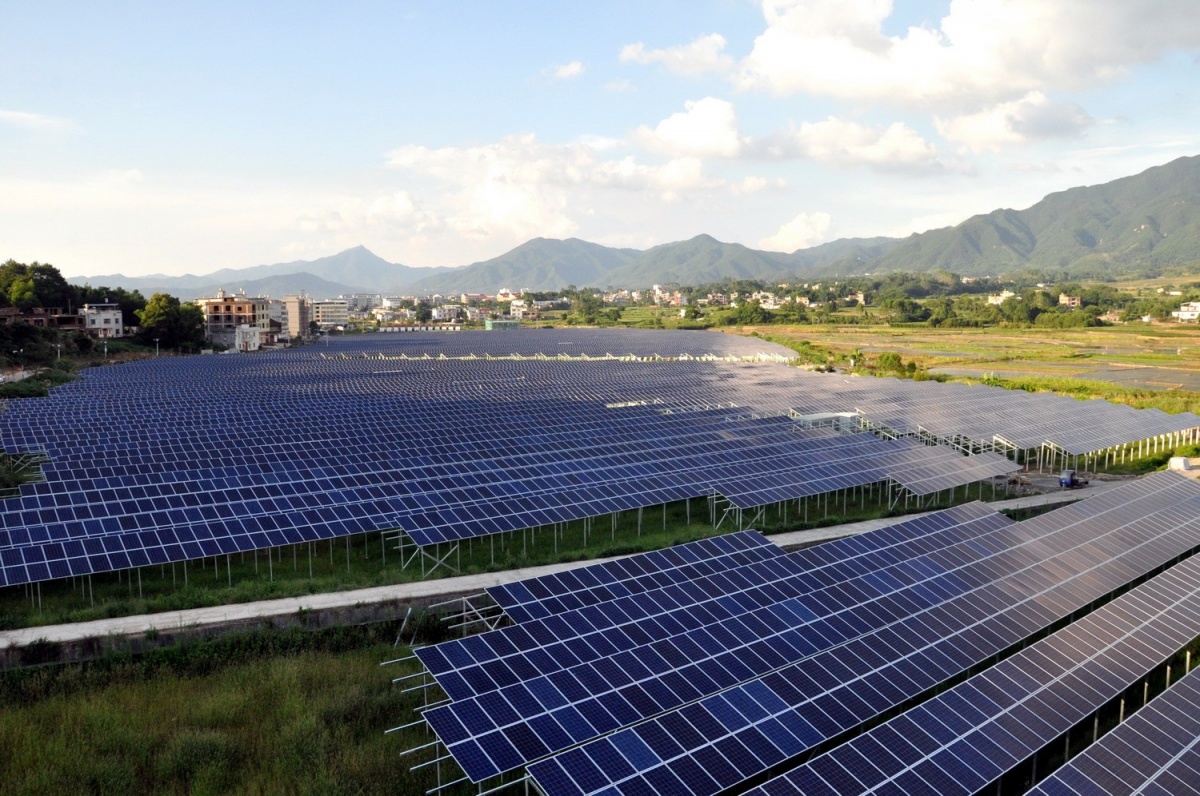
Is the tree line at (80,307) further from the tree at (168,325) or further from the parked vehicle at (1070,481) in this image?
the parked vehicle at (1070,481)

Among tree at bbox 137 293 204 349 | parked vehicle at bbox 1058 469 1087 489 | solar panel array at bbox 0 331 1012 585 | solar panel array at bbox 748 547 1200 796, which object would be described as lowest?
parked vehicle at bbox 1058 469 1087 489

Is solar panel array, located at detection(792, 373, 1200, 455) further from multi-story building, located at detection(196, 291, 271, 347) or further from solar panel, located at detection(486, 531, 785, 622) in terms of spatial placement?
multi-story building, located at detection(196, 291, 271, 347)

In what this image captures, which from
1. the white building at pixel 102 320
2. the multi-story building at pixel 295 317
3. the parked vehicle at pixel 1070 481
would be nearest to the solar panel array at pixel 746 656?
the parked vehicle at pixel 1070 481

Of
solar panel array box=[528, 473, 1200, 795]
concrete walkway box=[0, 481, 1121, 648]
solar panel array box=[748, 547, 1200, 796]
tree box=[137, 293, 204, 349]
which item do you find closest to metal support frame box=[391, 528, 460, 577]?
concrete walkway box=[0, 481, 1121, 648]

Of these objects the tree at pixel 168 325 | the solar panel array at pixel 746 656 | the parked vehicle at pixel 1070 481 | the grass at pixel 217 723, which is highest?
the tree at pixel 168 325

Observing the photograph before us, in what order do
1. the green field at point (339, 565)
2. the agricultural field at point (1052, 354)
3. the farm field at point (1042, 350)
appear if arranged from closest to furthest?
the green field at point (339, 565)
the agricultural field at point (1052, 354)
the farm field at point (1042, 350)

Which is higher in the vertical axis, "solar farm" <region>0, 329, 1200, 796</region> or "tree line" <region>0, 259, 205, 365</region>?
"tree line" <region>0, 259, 205, 365</region>
